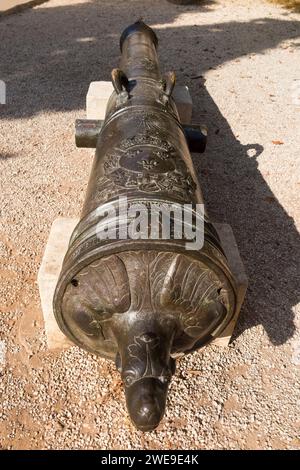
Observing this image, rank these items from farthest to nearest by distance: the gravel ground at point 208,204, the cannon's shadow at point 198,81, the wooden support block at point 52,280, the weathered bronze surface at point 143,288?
the cannon's shadow at point 198,81 → the wooden support block at point 52,280 → the gravel ground at point 208,204 → the weathered bronze surface at point 143,288

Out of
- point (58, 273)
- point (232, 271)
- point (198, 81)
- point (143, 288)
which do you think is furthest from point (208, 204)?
point (198, 81)

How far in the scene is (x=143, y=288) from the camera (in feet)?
6.89

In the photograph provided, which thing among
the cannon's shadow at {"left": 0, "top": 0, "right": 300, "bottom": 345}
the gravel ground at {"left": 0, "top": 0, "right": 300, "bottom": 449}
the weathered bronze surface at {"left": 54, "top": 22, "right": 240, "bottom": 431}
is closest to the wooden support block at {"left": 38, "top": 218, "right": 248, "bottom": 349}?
the gravel ground at {"left": 0, "top": 0, "right": 300, "bottom": 449}

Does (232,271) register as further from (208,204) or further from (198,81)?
(198,81)

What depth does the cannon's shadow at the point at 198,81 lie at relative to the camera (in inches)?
156

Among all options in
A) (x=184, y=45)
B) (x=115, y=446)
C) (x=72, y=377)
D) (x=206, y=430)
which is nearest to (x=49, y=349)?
(x=72, y=377)

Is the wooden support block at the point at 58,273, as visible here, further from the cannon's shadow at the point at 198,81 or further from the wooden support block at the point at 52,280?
the cannon's shadow at the point at 198,81

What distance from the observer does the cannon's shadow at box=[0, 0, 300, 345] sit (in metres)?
3.97

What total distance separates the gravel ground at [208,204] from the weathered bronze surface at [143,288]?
754 millimetres

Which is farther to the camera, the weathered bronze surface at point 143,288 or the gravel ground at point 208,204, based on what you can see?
the gravel ground at point 208,204

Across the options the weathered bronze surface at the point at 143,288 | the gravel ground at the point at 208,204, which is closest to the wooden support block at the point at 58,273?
the gravel ground at the point at 208,204

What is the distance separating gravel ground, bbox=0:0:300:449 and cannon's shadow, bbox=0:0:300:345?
2cm

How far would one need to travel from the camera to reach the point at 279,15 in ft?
35.0

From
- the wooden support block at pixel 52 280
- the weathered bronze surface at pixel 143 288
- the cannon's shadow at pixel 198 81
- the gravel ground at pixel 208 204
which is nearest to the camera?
the weathered bronze surface at pixel 143 288
